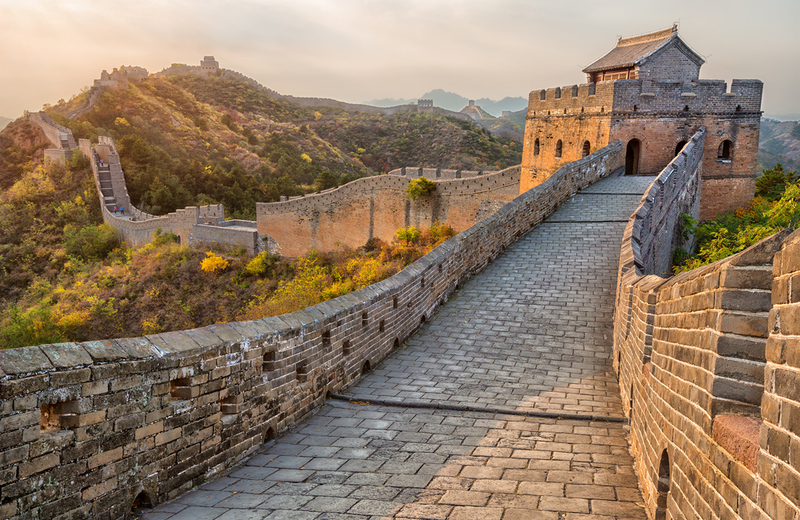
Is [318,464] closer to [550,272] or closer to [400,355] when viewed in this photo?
[400,355]

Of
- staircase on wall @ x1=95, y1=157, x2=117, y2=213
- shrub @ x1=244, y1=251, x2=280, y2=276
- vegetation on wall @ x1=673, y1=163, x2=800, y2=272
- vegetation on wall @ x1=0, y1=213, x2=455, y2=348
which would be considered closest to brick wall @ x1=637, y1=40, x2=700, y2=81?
vegetation on wall @ x1=673, y1=163, x2=800, y2=272

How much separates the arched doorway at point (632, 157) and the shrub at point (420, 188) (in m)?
9.21

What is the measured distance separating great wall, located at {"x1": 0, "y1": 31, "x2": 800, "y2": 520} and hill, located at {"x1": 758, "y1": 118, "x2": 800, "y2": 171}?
4945 centimetres

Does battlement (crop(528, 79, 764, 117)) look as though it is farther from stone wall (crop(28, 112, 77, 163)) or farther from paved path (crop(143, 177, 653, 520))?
stone wall (crop(28, 112, 77, 163))

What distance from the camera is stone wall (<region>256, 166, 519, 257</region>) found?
75.6ft

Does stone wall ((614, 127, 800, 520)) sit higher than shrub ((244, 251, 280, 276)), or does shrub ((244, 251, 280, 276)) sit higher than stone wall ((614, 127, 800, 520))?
stone wall ((614, 127, 800, 520))

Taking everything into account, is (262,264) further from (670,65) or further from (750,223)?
(750,223)

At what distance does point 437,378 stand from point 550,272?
395 centimetres

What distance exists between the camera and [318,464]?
4129 millimetres

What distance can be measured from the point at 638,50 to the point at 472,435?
18.8 meters

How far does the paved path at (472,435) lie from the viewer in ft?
11.4

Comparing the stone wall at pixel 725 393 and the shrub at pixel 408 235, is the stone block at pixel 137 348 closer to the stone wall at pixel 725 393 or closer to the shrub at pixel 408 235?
the stone wall at pixel 725 393

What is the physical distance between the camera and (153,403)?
137 inches

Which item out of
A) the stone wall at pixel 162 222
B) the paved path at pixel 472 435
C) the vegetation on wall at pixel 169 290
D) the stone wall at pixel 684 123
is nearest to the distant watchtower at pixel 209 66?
the stone wall at pixel 162 222
